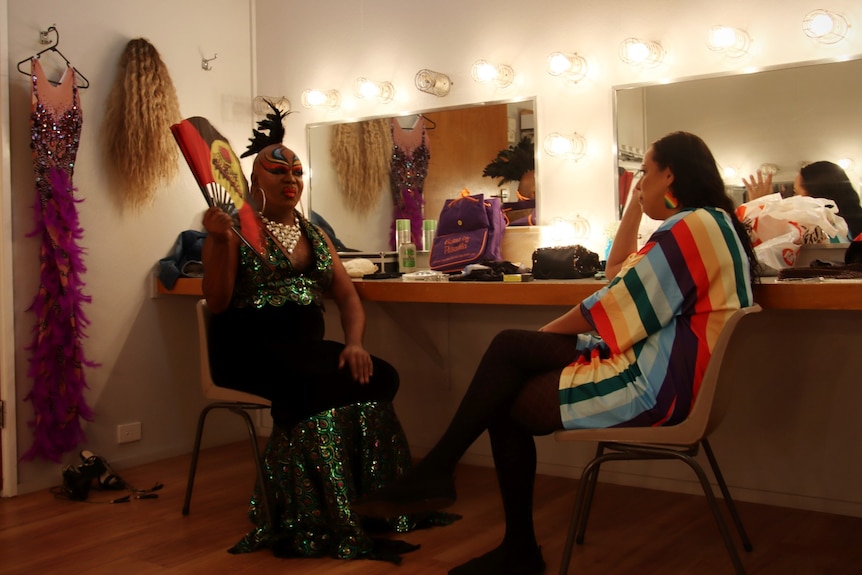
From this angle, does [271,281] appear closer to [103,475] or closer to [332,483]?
[332,483]

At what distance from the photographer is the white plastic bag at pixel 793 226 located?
2678 millimetres

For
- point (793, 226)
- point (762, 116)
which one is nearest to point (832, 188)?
point (793, 226)

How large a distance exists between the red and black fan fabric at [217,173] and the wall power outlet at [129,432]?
4.36 feet

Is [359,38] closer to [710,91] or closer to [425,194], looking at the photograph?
[425,194]

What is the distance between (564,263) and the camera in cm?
283

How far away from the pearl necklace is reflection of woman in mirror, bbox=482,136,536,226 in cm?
97

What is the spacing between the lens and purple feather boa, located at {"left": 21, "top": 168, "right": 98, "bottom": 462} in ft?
10.3

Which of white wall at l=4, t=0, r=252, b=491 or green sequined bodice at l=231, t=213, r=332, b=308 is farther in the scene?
white wall at l=4, t=0, r=252, b=491

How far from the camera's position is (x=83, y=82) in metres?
3.32

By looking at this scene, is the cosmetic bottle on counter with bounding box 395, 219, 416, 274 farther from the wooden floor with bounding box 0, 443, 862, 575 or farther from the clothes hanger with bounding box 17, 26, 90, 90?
the clothes hanger with bounding box 17, 26, 90, 90

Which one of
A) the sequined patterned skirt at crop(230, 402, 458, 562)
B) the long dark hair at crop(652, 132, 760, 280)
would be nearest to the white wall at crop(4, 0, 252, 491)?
the sequined patterned skirt at crop(230, 402, 458, 562)

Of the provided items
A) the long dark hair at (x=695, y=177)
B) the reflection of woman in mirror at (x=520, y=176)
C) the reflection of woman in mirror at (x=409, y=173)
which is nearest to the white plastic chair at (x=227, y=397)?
the reflection of woman in mirror at (x=409, y=173)

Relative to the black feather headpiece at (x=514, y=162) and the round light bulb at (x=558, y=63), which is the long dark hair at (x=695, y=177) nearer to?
the round light bulb at (x=558, y=63)

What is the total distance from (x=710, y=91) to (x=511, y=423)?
1.50 metres
